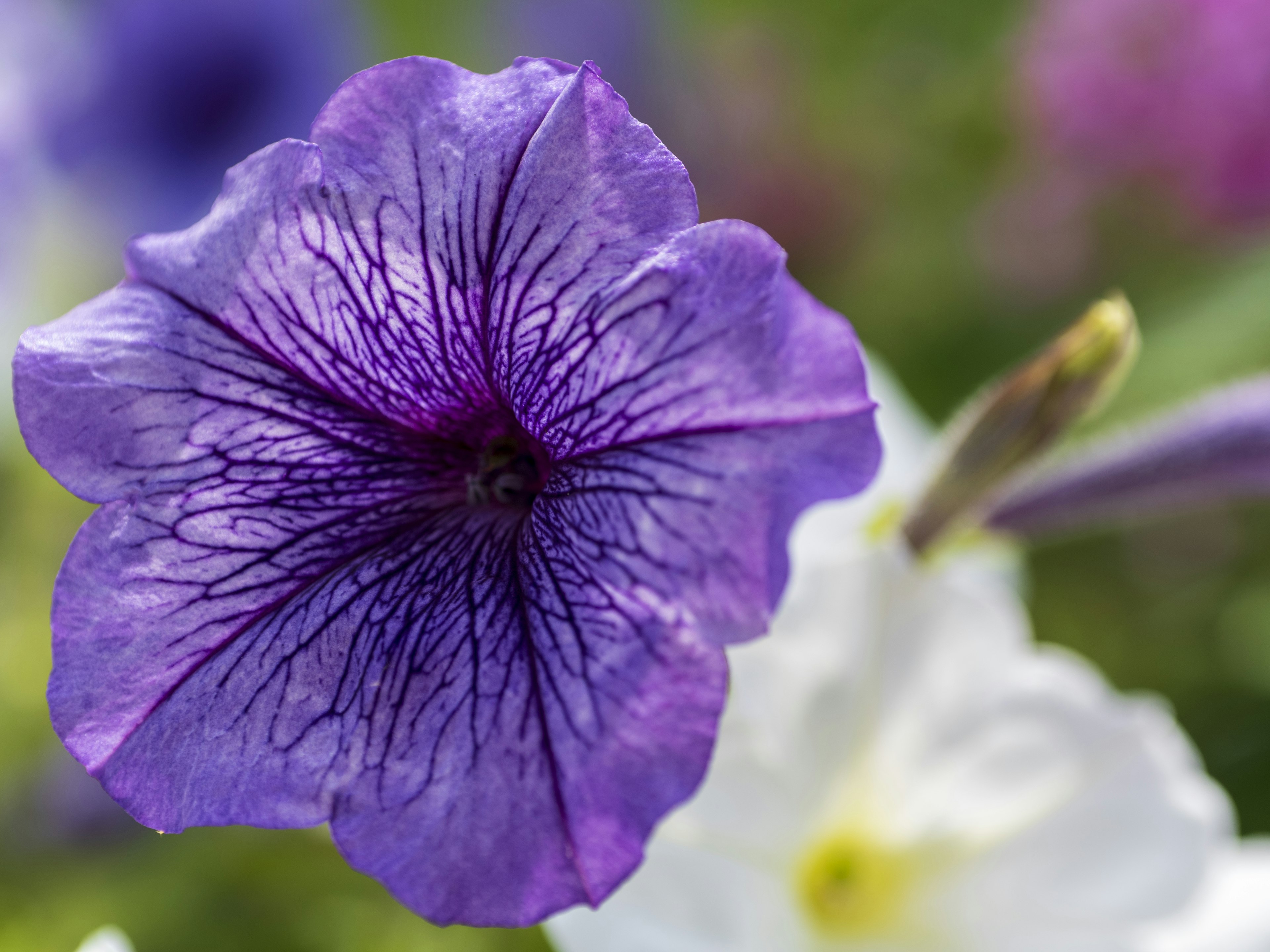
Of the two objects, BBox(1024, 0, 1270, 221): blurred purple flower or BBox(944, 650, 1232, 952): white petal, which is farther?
BBox(1024, 0, 1270, 221): blurred purple flower

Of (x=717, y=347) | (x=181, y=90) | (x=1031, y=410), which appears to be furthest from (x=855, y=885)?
(x=181, y=90)

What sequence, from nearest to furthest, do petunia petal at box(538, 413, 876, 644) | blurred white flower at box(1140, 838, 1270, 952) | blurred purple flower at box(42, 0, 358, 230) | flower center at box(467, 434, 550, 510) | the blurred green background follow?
petunia petal at box(538, 413, 876, 644)
flower center at box(467, 434, 550, 510)
blurred white flower at box(1140, 838, 1270, 952)
the blurred green background
blurred purple flower at box(42, 0, 358, 230)

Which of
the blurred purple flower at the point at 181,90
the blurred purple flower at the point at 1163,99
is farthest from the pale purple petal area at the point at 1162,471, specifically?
the blurred purple flower at the point at 181,90

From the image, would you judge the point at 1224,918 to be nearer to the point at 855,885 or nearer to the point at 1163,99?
the point at 855,885

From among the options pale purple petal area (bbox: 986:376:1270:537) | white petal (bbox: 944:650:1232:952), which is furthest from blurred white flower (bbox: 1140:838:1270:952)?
pale purple petal area (bbox: 986:376:1270:537)

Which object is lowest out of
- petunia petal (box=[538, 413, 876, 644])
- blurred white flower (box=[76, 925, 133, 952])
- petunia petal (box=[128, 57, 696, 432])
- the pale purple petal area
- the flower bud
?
the pale purple petal area

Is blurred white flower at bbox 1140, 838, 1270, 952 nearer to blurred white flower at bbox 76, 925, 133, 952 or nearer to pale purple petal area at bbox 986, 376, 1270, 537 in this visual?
→ pale purple petal area at bbox 986, 376, 1270, 537

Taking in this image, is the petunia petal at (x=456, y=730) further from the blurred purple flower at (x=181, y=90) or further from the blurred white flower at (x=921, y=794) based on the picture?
the blurred purple flower at (x=181, y=90)

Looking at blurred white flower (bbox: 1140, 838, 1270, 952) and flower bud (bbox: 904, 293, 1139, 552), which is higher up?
flower bud (bbox: 904, 293, 1139, 552)
